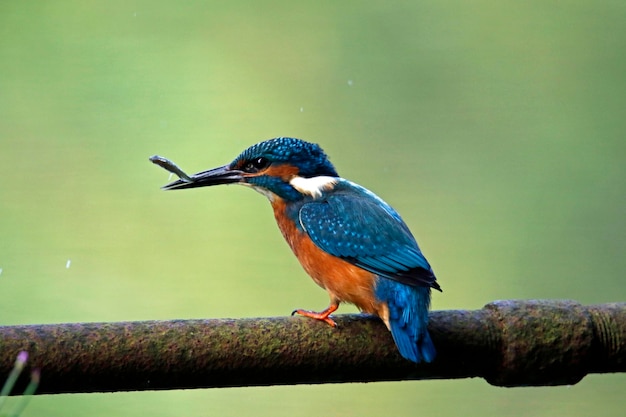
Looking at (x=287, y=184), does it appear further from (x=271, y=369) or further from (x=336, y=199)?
(x=271, y=369)

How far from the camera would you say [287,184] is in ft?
5.71

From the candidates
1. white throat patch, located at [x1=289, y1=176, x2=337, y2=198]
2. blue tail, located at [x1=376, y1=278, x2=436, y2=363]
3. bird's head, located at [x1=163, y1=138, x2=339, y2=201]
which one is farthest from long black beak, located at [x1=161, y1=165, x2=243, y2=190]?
blue tail, located at [x1=376, y1=278, x2=436, y2=363]

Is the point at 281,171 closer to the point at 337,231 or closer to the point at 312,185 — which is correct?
the point at 312,185

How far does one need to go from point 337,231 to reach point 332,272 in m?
0.09

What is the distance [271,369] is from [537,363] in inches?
16.6

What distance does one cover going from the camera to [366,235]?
1.64 meters

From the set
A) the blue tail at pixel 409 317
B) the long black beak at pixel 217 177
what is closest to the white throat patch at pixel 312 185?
the long black beak at pixel 217 177

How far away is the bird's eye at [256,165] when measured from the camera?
1742 mm

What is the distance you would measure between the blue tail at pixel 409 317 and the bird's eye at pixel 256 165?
0.34 meters

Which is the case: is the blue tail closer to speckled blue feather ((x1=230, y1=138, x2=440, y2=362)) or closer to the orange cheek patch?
speckled blue feather ((x1=230, y1=138, x2=440, y2=362))

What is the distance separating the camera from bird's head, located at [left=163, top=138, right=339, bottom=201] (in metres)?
1.73

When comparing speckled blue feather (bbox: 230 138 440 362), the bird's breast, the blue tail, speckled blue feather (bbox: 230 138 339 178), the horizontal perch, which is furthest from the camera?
speckled blue feather (bbox: 230 138 339 178)

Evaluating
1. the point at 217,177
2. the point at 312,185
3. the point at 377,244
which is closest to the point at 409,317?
the point at 377,244

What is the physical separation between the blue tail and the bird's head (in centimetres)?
27
